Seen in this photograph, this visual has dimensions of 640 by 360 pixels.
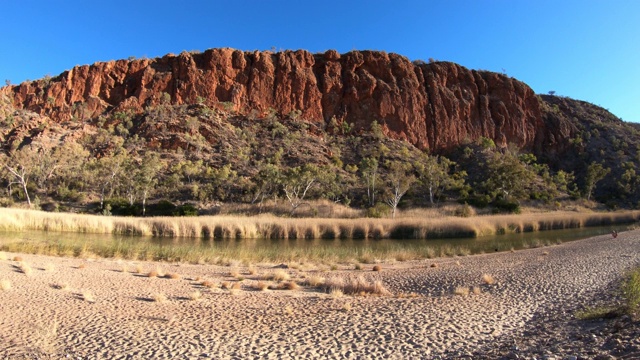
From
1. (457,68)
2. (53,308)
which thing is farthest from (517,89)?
(53,308)

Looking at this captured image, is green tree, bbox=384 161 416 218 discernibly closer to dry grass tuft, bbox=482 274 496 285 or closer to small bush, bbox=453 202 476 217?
small bush, bbox=453 202 476 217

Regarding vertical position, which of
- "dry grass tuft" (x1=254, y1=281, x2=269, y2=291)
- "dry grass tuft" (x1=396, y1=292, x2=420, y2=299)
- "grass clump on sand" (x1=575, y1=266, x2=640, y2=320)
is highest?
"grass clump on sand" (x1=575, y1=266, x2=640, y2=320)

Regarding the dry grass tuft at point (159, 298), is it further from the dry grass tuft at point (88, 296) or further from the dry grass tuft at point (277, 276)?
the dry grass tuft at point (277, 276)

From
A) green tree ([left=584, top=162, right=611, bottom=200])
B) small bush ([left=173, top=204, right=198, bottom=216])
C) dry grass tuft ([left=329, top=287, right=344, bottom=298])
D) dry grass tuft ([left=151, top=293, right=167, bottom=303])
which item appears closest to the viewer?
dry grass tuft ([left=151, top=293, right=167, bottom=303])

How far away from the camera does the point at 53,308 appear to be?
8.48 m

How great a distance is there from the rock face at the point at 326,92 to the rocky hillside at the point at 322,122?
0.26 metres

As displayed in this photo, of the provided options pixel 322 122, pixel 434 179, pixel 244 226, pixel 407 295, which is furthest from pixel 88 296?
pixel 322 122

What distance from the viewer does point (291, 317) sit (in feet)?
27.3

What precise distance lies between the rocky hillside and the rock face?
26cm

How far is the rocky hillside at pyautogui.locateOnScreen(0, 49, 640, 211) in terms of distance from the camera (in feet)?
202

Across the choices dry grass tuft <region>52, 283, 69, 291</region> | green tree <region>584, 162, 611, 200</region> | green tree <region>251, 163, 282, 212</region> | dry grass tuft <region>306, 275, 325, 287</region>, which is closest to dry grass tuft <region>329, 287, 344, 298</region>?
dry grass tuft <region>306, 275, 325, 287</region>

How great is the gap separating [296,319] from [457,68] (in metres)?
90.8

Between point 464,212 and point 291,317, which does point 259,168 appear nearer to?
point 464,212

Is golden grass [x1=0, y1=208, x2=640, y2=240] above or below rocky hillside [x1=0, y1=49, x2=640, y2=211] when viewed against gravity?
below
